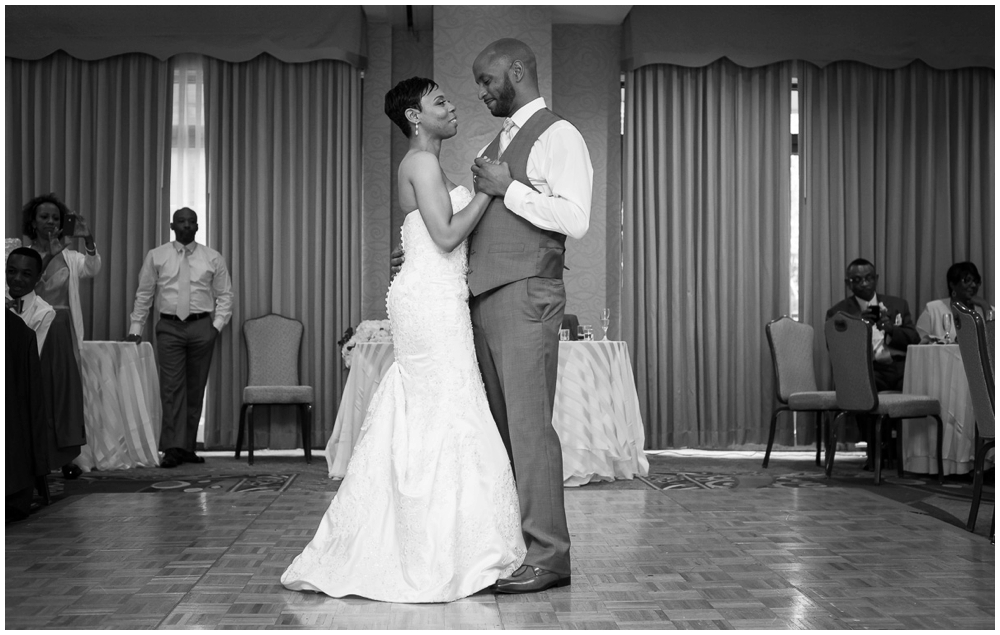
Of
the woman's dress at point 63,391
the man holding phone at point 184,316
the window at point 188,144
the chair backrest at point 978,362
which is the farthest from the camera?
the window at point 188,144

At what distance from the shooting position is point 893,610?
249 cm

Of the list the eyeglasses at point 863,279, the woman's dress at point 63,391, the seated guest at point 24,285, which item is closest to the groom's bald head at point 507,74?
the woman's dress at point 63,391

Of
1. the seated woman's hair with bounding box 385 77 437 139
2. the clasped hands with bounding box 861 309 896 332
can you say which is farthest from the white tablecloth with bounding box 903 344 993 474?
the seated woman's hair with bounding box 385 77 437 139

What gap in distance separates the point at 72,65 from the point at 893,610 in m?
6.51

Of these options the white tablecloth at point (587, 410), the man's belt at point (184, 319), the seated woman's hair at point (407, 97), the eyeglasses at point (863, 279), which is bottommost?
the white tablecloth at point (587, 410)

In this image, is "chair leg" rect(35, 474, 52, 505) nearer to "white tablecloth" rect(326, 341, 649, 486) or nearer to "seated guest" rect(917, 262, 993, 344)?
"white tablecloth" rect(326, 341, 649, 486)

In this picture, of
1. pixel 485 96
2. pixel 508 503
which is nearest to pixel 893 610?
pixel 508 503

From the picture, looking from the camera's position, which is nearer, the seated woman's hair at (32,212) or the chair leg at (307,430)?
the seated woman's hair at (32,212)

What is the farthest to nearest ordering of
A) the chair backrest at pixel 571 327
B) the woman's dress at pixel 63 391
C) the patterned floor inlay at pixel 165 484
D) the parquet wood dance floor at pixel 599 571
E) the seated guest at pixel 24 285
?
the chair backrest at pixel 571 327, the patterned floor inlay at pixel 165 484, the seated guest at pixel 24 285, the woman's dress at pixel 63 391, the parquet wood dance floor at pixel 599 571

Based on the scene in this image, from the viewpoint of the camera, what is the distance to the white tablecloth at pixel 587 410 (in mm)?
5000

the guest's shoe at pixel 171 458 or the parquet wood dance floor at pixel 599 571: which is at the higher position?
the parquet wood dance floor at pixel 599 571

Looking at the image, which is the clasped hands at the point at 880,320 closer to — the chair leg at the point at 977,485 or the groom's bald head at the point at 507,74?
the chair leg at the point at 977,485

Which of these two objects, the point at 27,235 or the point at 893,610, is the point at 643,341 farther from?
the point at 893,610

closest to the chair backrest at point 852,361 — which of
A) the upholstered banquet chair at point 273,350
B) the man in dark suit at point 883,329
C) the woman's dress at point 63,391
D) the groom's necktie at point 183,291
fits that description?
the man in dark suit at point 883,329
